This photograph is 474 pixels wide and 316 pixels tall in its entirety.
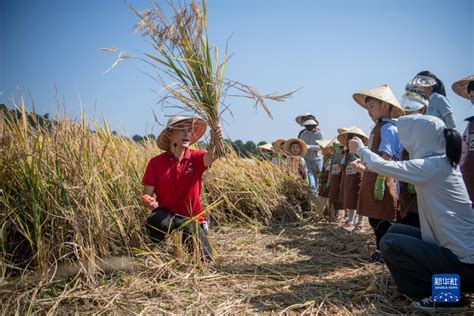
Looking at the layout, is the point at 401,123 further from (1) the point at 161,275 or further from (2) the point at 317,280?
(1) the point at 161,275

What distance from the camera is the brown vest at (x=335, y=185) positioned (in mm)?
5012

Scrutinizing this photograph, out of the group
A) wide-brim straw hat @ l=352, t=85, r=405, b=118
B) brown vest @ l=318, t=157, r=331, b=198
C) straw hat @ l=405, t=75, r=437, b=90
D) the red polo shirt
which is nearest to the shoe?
wide-brim straw hat @ l=352, t=85, r=405, b=118

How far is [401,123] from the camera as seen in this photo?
99.3 inches

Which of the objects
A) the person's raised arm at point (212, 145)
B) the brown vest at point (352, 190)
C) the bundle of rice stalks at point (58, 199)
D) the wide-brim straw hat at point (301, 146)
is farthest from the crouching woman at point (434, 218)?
the wide-brim straw hat at point (301, 146)

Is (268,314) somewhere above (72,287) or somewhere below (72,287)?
below

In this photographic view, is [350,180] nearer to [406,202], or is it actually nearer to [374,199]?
[374,199]

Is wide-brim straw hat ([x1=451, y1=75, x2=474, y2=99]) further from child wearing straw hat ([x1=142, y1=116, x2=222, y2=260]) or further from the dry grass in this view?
child wearing straw hat ([x1=142, y1=116, x2=222, y2=260])

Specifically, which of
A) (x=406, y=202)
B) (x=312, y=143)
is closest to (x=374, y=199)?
(x=406, y=202)

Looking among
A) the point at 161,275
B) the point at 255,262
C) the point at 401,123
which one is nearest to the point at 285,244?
the point at 255,262

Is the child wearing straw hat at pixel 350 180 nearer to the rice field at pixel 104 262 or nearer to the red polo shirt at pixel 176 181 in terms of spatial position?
the rice field at pixel 104 262

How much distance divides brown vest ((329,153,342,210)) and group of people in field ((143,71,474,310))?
0.01 m

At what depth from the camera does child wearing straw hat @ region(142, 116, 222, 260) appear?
3.16 meters

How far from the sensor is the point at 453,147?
2.28 meters

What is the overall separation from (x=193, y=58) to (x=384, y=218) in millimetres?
2164
